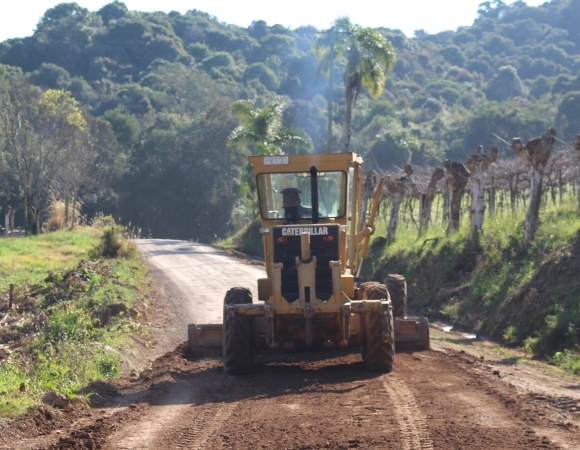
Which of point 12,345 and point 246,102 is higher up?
point 246,102

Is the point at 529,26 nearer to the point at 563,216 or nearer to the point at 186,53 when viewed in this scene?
the point at 186,53

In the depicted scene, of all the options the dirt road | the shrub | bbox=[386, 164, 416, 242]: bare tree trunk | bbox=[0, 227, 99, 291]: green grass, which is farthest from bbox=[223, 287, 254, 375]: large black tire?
bbox=[386, 164, 416, 242]: bare tree trunk

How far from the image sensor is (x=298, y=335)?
11.0 m

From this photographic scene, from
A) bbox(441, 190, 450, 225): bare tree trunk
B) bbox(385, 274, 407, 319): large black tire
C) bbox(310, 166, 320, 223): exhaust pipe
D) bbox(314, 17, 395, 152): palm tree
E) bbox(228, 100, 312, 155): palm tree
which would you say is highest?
bbox(314, 17, 395, 152): palm tree

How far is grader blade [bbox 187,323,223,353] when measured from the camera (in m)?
12.4

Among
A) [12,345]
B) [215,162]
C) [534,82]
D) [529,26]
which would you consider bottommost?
[12,345]

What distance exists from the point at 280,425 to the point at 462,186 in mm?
17328

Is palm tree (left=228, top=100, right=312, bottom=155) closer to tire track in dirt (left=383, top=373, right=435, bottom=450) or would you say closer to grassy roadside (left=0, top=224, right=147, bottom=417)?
grassy roadside (left=0, top=224, right=147, bottom=417)

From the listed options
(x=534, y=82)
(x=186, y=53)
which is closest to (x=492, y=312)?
(x=534, y=82)

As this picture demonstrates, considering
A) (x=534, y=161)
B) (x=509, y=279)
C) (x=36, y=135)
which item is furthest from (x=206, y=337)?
(x=36, y=135)

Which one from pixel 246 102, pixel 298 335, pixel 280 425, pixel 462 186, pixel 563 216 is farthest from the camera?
pixel 246 102

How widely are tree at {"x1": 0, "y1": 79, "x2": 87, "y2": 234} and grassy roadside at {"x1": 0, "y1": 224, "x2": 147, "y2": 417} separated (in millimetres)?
13926

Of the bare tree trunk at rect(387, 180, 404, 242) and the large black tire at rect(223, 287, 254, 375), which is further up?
the bare tree trunk at rect(387, 180, 404, 242)

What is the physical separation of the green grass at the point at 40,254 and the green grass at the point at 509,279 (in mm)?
11154
